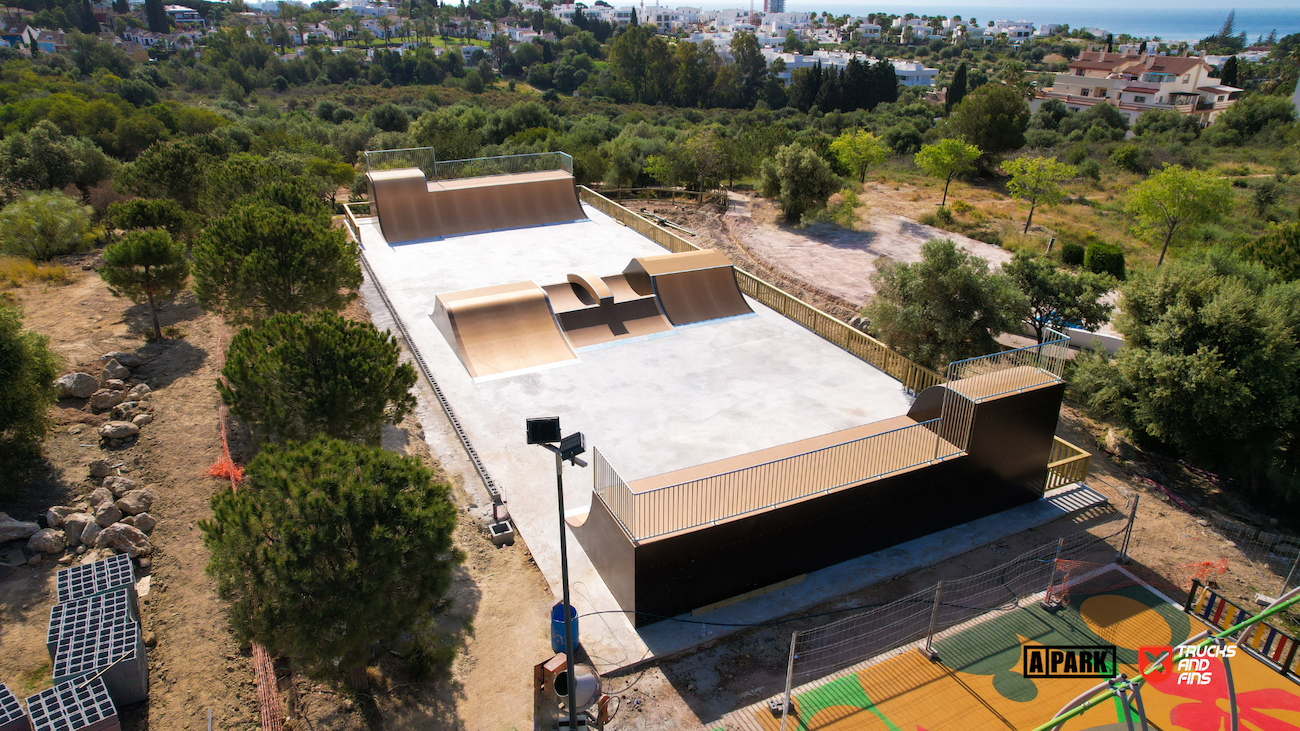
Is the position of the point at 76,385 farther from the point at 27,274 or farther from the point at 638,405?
the point at 638,405

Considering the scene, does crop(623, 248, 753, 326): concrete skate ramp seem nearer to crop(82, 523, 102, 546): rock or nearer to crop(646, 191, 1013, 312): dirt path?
crop(646, 191, 1013, 312): dirt path

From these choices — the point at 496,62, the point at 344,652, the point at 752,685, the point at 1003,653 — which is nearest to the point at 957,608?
the point at 1003,653

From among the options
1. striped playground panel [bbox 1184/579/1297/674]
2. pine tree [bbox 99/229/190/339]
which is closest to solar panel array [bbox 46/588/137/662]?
pine tree [bbox 99/229/190/339]

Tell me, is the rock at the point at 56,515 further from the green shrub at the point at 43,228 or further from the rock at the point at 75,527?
the green shrub at the point at 43,228

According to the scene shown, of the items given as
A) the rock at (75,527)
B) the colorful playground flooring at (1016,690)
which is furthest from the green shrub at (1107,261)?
the rock at (75,527)

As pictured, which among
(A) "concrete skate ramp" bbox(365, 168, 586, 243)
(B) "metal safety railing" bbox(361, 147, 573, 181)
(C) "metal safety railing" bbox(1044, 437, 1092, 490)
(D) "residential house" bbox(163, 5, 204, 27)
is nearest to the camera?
(C) "metal safety railing" bbox(1044, 437, 1092, 490)

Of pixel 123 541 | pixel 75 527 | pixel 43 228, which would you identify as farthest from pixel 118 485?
pixel 43 228

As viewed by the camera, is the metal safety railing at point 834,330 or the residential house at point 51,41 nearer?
the metal safety railing at point 834,330

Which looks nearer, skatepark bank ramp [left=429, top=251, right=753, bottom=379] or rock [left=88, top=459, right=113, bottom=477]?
rock [left=88, top=459, right=113, bottom=477]
